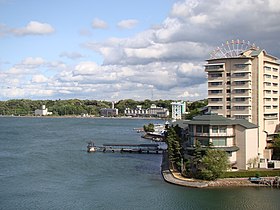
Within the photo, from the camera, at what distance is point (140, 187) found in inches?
1224

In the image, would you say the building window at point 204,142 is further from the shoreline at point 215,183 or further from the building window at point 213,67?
the building window at point 213,67

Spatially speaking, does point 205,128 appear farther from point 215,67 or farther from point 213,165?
point 215,67

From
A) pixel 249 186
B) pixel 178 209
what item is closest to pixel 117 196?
pixel 178 209

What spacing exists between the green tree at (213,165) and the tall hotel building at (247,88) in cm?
990

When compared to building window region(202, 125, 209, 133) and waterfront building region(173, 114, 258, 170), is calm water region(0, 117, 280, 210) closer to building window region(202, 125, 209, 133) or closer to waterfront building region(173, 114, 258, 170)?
waterfront building region(173, 114, 258, 170)

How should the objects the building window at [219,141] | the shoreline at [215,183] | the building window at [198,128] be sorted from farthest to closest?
the building window at [198,128] → the building window at [219,141] → the shoreline at [215,183]

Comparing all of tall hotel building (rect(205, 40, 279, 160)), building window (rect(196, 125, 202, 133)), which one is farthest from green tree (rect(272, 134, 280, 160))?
building window (rect(196, 125, 202, 133))

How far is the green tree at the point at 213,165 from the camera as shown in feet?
101

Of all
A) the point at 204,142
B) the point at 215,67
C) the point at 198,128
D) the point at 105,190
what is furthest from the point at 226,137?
the point at 105,190

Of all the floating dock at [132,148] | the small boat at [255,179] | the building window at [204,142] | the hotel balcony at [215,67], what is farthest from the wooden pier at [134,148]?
the small boat at [255,179]

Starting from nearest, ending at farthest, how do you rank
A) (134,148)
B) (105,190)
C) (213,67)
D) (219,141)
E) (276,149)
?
(105,190) → (219,141) → (276,149) → (213,67) → (134,148)

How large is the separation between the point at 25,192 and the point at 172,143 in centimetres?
1412

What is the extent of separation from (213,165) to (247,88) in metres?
13.7

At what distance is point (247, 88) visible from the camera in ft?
135
